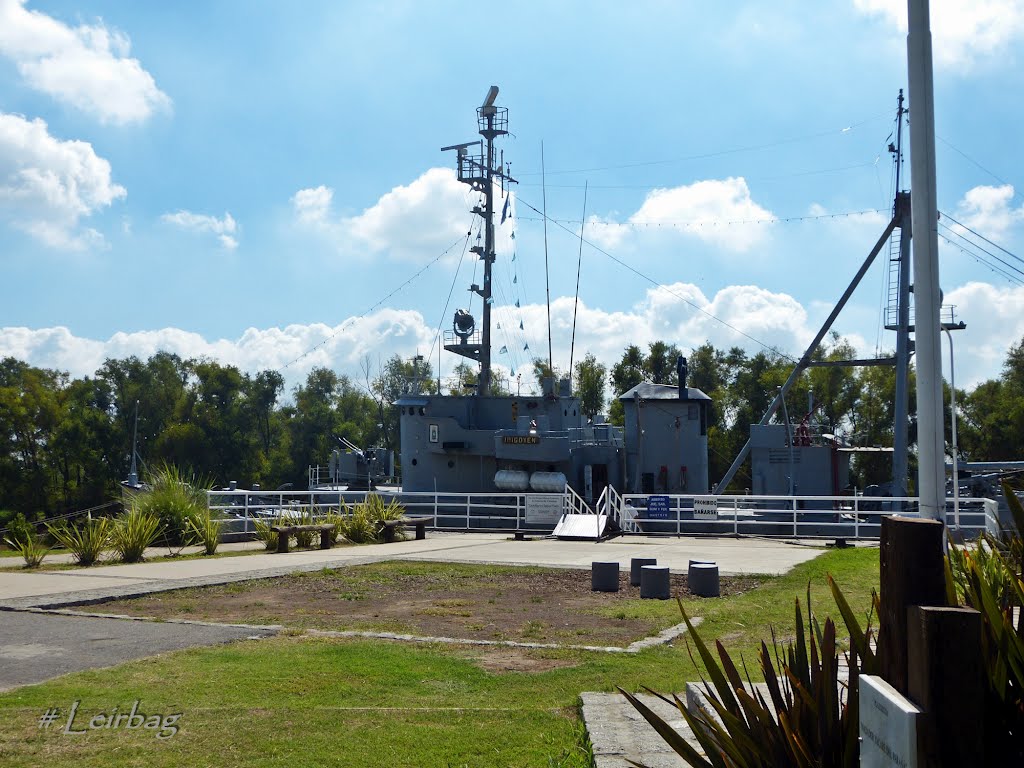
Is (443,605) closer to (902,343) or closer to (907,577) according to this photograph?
(907,577)

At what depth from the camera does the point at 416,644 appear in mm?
8344

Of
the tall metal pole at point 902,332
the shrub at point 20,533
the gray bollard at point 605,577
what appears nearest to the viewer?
the gray bollard at point 605,577

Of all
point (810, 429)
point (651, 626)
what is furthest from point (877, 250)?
point (651, 626)

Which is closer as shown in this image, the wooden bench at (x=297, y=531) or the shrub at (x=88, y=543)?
the shrub at (x=88, y=543)

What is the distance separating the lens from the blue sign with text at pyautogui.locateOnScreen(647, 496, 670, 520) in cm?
2364

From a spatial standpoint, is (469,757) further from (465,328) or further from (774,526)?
(465,328)

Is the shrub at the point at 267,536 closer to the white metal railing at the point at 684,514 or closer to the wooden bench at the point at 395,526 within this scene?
the white metal railing at the point at 684,514

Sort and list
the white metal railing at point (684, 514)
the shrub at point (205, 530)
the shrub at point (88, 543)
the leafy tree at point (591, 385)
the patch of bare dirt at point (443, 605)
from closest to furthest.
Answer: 1. the patch of bare dirt at point (443, 605)
2. the shrub at point (88, 543)
3. the shrub at point (205, 530)
4. the white metal railing at point (684, 514)
5. the leafy tree at point (591, 385)

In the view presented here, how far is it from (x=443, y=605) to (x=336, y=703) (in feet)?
16.5

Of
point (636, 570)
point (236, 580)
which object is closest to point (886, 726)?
point (636, 570)

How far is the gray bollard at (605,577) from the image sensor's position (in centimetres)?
1265

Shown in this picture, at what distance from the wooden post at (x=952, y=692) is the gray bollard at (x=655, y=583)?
9624 millimetres

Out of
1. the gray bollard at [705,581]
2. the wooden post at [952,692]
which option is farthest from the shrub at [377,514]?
the wooden post at [952,692]

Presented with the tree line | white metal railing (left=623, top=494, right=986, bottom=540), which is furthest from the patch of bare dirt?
the tree line
